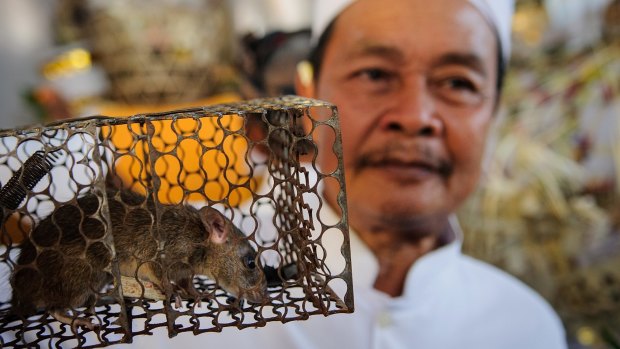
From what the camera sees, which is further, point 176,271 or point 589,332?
point 589,332

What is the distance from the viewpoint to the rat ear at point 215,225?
660 mm

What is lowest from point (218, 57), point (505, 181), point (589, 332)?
point (589, 332)

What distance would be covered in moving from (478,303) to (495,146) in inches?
23.2

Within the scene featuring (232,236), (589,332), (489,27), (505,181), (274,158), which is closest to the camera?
(232,236)

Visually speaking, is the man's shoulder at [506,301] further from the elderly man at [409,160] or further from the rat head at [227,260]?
the rat head at [227,260]

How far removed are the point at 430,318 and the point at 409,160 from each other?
1.21 feet

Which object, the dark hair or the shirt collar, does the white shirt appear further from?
the dark hair

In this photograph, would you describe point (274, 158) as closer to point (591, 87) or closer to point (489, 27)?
point (489, 27)

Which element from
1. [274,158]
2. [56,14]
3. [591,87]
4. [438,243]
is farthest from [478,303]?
[56,14]

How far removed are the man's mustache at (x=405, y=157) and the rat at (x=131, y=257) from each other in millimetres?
420

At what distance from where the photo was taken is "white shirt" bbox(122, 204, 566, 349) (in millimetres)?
1061

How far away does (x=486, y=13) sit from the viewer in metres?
1.07

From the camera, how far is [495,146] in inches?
62.5

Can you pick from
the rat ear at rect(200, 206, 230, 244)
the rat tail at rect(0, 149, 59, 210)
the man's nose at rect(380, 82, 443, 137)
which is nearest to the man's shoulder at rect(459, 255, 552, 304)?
the man's nose at rect(380, 82, 443, 137)
